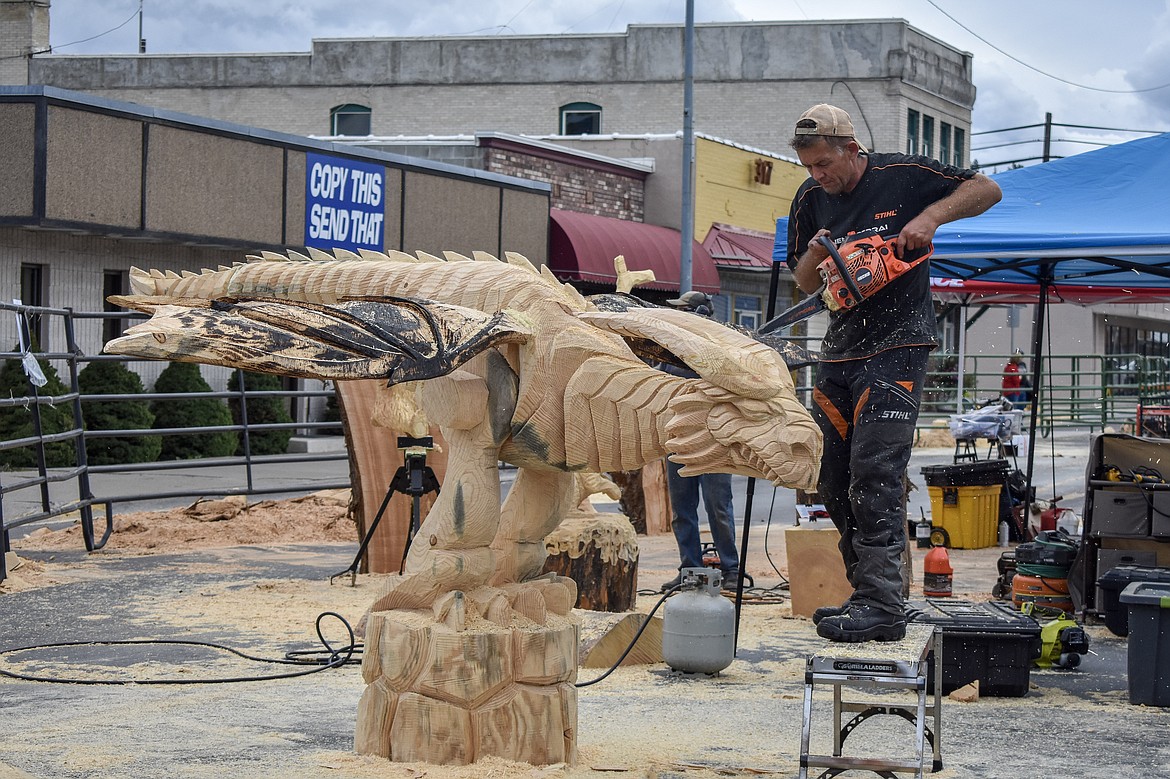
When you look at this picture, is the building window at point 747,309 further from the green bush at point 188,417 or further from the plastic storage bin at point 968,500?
the plastic storage bin at point 968,500

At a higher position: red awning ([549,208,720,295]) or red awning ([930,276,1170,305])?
red awning ([549,208,720,295])

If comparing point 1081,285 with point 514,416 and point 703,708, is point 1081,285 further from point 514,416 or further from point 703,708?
point 514,416

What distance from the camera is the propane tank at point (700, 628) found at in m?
6.19

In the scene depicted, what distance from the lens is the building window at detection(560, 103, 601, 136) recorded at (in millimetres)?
33594

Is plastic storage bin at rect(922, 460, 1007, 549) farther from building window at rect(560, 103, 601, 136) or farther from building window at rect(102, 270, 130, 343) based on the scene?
building window at rect(560, 103, 601, 136)

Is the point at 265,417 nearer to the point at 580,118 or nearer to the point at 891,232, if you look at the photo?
the point at 891,232

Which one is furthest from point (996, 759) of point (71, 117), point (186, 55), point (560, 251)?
point (186, 55)

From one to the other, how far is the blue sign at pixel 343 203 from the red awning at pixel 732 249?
8.96 metres

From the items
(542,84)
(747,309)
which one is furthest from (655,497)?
(542,84)

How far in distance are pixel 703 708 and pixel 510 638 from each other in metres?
1.55

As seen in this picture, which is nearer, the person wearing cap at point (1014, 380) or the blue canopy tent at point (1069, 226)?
the blue canopy tent at point (1069, 226)

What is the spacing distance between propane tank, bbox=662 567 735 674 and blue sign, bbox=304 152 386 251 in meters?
13.8

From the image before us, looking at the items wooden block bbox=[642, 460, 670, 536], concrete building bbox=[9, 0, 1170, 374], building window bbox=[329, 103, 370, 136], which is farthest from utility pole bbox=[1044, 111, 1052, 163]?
wooden block bbox=[642, 460, 670, 536]

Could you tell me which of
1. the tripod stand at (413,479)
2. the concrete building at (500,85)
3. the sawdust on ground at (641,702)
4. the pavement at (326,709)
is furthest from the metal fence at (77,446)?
the concrete building at (500,85)
